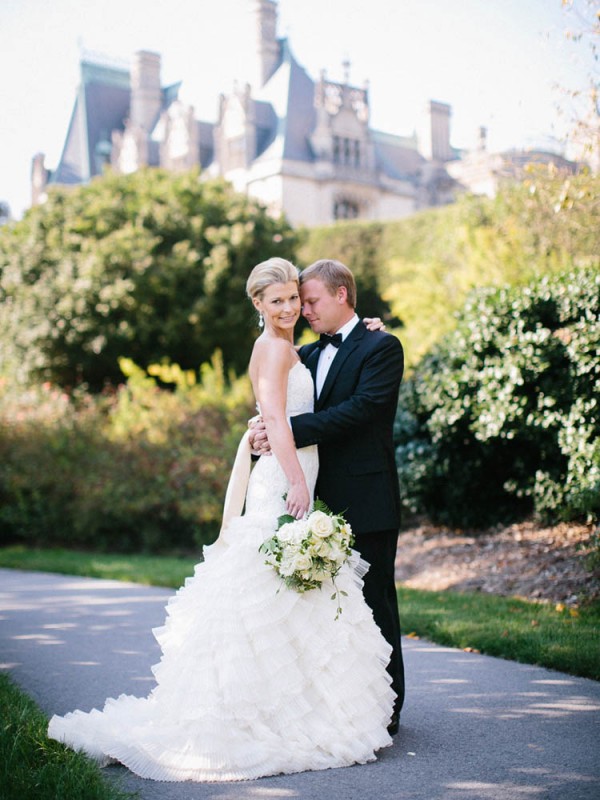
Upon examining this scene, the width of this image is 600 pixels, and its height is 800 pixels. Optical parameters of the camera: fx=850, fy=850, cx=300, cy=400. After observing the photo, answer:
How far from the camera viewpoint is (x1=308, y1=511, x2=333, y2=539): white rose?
3.72m

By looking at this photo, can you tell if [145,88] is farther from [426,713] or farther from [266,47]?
[426,713]

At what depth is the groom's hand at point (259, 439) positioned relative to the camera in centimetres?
412

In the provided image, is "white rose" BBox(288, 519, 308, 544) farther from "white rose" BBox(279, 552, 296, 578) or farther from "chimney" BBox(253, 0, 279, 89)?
"chimney" BBox(253, 0, 279, 89)

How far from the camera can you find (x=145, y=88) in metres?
53.5

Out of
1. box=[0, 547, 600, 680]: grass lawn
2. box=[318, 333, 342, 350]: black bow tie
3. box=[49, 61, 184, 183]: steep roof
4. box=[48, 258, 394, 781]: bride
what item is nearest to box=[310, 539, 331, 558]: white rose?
box=[48, 258, 394, 781]: bride

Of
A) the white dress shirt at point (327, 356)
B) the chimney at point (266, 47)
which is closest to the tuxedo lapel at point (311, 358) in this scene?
the white dress shirt at point (327, 356)

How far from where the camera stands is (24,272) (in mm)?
21156

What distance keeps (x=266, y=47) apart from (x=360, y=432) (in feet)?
151

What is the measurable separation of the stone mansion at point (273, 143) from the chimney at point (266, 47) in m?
0.06

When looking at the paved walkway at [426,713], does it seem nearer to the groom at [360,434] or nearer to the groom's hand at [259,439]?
the groom at [360,434]

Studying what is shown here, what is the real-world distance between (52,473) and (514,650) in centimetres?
869

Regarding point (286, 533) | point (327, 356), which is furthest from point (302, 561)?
point (327, 356)

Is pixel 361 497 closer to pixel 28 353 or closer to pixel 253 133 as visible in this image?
pixel 28 353

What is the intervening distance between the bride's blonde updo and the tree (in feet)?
53.6
